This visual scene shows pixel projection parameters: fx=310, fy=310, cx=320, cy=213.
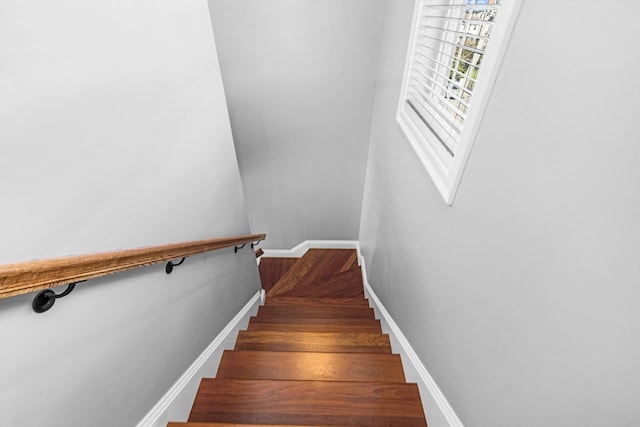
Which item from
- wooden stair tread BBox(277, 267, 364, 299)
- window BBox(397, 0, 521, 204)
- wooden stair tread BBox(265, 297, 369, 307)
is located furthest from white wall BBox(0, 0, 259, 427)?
wooden stair tread BBox(277, 267, 364, 299)

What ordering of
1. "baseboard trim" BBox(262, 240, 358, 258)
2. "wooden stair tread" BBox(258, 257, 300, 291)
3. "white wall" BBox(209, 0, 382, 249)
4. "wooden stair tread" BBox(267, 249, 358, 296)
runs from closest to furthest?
1. "white wall" BBox(209, 0, 382, 249)
2. "wooden stair tread" BBox(267, 249, 358, 296)
3. "wooden stair tread" BBox(258, 257, 300, 291)
4. "baseboard trim" BBox(262, 240, 358, 258)

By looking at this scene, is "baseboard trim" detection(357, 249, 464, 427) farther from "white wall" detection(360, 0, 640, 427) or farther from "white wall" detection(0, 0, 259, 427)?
"white wall" detection(0, 0, 259, 427)

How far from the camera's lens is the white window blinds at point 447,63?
A: 124 cm

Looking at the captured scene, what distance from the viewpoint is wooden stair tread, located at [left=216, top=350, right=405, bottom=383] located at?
175 cm

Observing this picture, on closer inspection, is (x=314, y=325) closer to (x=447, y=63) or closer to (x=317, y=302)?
(x=317, y=302)

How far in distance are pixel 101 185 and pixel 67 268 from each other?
303mm

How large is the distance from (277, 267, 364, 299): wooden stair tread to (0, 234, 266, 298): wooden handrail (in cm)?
274

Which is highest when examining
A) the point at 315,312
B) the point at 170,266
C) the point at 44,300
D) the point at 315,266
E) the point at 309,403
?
the point at 44,300

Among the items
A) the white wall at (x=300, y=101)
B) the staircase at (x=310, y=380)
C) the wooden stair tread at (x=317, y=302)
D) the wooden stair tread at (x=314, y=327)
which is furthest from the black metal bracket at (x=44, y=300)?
the white wall at (x=300, y=101)

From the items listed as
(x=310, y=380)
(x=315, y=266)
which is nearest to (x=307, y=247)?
(x=315, y=266)

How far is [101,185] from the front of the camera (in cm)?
93

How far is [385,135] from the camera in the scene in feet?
8.27

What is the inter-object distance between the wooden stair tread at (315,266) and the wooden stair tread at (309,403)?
219 centimetres

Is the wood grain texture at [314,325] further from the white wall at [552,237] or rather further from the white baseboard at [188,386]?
the white wall at [552,237]
